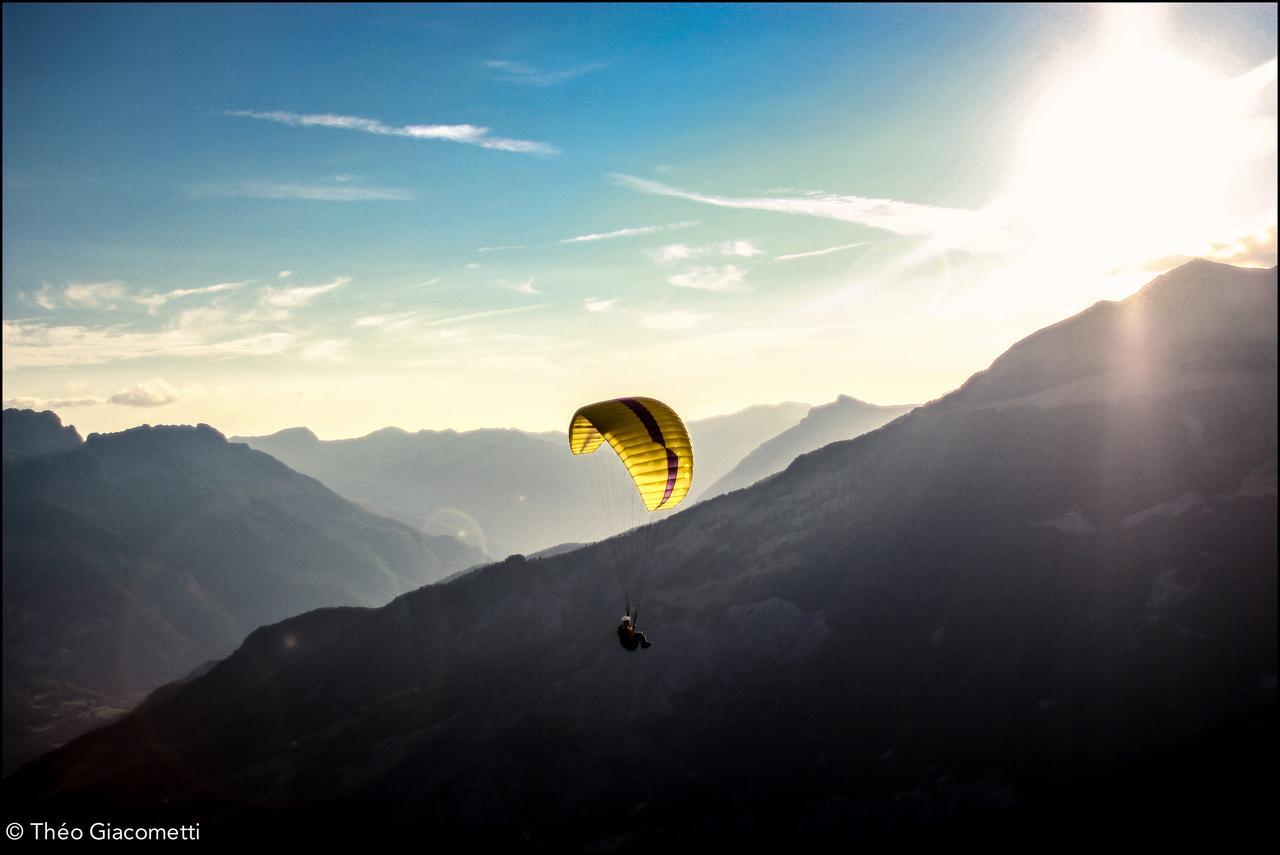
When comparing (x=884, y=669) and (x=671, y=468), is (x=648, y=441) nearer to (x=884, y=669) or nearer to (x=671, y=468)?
(x=671, y=468)

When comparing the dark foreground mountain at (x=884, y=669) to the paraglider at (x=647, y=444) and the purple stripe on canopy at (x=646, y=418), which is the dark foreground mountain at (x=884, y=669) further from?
the purple stripe on canopy at (x=646, y=418)

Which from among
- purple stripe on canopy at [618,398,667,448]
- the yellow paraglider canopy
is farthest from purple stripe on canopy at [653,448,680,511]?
purple stripe on canopy at [618,398,667,448]

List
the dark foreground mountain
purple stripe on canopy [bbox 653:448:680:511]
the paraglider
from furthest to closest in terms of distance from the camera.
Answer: the dark foreground mountain
purple stripe on canopy [bbox 653:448:680:511]
the paraglider

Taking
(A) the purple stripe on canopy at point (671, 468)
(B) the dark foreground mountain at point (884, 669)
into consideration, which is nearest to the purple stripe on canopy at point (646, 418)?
(A) the purple stripe on canopy at point (671, 468)

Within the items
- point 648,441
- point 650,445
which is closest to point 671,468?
point 650,445

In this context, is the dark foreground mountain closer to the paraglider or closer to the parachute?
the paraglider

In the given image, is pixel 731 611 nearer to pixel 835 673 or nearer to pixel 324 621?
pixel 835 673
